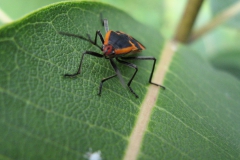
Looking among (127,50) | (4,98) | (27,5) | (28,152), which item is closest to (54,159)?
(28,152)

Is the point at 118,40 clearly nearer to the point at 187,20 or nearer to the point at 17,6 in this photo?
the point at 187,20

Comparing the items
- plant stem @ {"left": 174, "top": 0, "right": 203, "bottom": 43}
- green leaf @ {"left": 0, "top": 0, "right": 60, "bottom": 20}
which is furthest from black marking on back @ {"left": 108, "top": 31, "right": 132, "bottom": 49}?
green leaf @ {"left": 0, "top": 0, "right": 60, "bottom": 20}

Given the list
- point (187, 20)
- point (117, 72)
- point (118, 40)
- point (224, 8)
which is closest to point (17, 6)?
point (118, 40)

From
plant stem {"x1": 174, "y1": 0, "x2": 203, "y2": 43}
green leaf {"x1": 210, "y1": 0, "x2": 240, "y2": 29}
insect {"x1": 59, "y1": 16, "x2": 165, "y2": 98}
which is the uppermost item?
green leaf {"x1": 210, "y1": 0, "x2": 240, "y2": 29}

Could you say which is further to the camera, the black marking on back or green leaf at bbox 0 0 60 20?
green leaf at bbox 0 0 60 20

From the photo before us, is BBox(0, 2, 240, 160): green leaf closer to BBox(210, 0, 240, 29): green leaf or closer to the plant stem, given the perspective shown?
the plant stem

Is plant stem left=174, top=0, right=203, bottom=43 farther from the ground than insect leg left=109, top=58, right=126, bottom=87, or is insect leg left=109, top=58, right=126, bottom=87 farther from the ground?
plant stem left=174, top=0, right=203, bottom=43

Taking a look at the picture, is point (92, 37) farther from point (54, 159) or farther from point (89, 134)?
point (54, 159)

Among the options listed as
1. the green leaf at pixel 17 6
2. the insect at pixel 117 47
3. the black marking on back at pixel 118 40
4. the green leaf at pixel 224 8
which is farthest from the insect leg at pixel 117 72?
the green leaf at pixel 224 8

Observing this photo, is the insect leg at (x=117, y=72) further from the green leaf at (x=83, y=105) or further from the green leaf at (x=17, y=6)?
the green leaf at (x=17, y=6)
